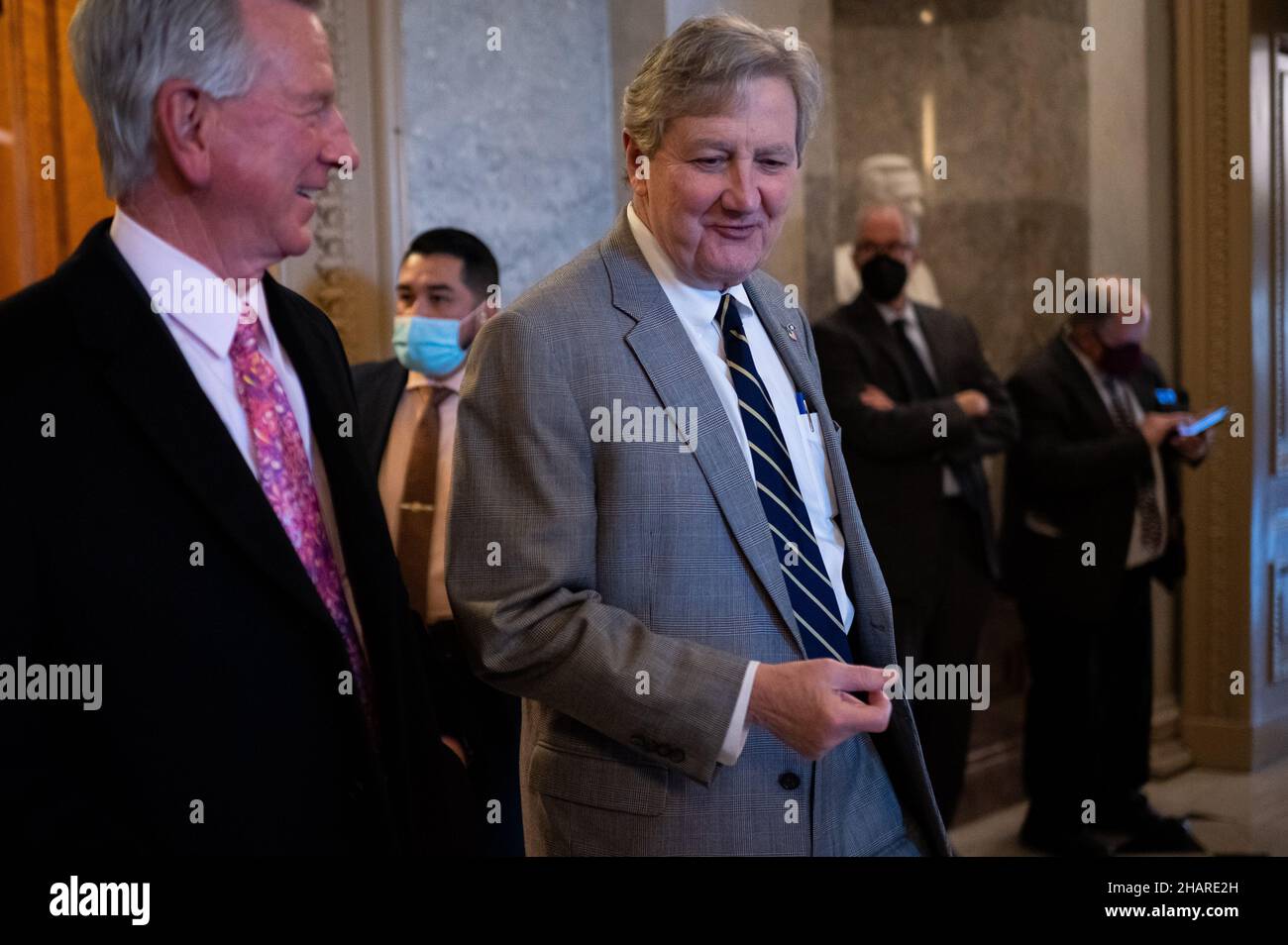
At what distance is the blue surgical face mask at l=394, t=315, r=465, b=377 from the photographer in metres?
2.81

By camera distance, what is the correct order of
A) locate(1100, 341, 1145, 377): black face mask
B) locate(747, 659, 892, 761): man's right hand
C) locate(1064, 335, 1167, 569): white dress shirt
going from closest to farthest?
locate(747, 659, 892, 761): man's right hand, locate(1064, 335, 1167, 569): white dress shirt, locate(1100, 341, 1145, 377): black face mask

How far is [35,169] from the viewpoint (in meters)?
3.05

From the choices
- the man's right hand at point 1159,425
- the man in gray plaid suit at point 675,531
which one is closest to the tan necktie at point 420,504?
the man in gray plaid suit at point 675,531

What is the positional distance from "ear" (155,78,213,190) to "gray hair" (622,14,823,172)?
52cm

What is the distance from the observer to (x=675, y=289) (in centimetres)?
160

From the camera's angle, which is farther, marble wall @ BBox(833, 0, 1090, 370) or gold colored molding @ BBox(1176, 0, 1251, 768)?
marble wall @ BBox(833, 0, 1090, 370)

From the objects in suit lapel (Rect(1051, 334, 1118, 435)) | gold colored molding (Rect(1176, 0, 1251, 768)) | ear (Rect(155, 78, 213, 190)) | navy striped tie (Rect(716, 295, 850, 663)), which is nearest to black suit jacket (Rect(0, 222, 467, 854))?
ear (Rect(155, 78, 213, 190))

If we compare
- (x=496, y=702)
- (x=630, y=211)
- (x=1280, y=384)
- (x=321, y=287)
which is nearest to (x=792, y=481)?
(x=630, y=211)

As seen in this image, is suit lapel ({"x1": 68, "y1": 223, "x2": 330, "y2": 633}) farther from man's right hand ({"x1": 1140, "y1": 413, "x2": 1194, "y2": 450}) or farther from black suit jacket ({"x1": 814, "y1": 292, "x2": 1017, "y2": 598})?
man's right hand ({"x1": 1140, "y1": 413, "x2": 1194, "y2": 450})

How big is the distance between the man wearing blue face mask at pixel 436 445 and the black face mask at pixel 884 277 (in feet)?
→ 3.75

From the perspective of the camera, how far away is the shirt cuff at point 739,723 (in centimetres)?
144

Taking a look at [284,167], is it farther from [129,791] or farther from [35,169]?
[35,169]

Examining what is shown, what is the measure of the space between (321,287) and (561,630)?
6.85ft

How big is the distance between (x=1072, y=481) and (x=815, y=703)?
239cm
